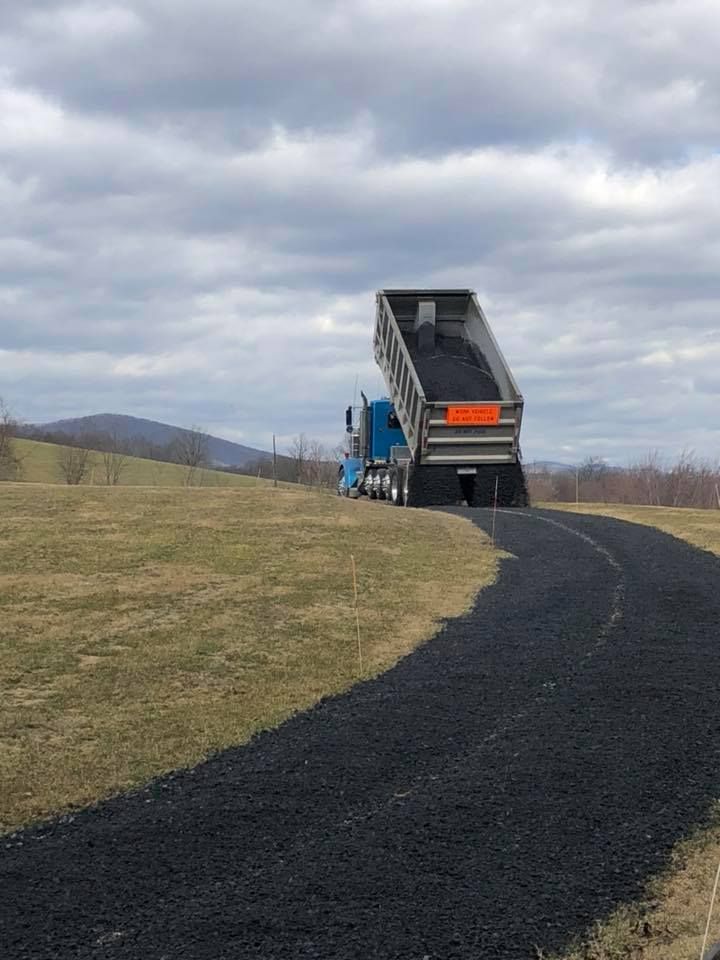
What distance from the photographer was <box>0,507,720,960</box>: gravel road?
15.5 ft

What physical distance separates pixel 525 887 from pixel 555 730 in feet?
9.55

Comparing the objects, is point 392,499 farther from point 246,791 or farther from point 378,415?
point 246,791

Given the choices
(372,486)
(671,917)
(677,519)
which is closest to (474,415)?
(677,519)

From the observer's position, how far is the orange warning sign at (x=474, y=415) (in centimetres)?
2436

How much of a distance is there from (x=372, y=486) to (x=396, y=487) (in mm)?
2902

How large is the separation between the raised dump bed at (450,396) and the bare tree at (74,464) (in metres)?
51.6

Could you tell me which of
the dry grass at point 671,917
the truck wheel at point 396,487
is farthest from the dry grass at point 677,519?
the dry grass at point 671,917

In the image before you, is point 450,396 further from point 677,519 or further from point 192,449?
point 192,449

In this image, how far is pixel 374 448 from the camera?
30.3 metres

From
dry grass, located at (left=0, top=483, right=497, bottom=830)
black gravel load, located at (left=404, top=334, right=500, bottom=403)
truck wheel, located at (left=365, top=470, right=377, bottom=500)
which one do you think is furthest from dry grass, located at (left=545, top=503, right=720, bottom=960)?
truck wheel, located at (left=365, top=470, right=377, bottom=500)

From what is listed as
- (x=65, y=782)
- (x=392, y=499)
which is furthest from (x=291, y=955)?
(x=392, y=499)

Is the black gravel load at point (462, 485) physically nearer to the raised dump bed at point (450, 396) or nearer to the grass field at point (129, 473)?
the raised dump bed at point (450, 396)

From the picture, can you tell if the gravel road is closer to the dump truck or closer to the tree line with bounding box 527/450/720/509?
the dump truck

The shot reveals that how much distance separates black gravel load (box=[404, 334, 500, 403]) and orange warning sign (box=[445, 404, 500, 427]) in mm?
313
